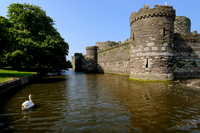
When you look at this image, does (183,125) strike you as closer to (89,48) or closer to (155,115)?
(155,115)

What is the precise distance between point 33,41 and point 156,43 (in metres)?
17.3

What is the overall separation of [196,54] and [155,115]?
15.4 metres

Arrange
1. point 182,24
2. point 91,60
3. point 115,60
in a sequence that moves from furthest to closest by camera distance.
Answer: point 91,60
point 115,60
point 182,24

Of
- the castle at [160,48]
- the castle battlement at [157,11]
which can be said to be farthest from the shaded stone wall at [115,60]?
the castle battlement at [157,11]

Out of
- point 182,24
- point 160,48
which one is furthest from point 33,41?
point 182,24

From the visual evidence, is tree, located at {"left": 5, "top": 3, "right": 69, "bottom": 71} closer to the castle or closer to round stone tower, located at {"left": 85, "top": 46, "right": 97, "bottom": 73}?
round stone tower, located at {"left": 85, "top": 46, "right": 97, "bottom": 73}

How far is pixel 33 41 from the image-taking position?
18625 millimetres

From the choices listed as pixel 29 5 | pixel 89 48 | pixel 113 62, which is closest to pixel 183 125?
pixel 113 62

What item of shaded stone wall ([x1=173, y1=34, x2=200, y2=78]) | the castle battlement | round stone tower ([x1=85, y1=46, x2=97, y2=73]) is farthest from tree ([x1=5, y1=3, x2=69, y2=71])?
shaded stone wall ([x1=173, y1=34, x2=200, y2=78])

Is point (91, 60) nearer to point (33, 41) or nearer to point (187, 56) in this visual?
point (33, 41)

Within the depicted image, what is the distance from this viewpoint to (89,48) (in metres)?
33.7

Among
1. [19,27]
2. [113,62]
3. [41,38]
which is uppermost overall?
[19,27]

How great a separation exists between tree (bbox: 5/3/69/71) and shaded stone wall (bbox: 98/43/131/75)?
9.94 m

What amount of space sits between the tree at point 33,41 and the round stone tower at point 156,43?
44.9 feet
